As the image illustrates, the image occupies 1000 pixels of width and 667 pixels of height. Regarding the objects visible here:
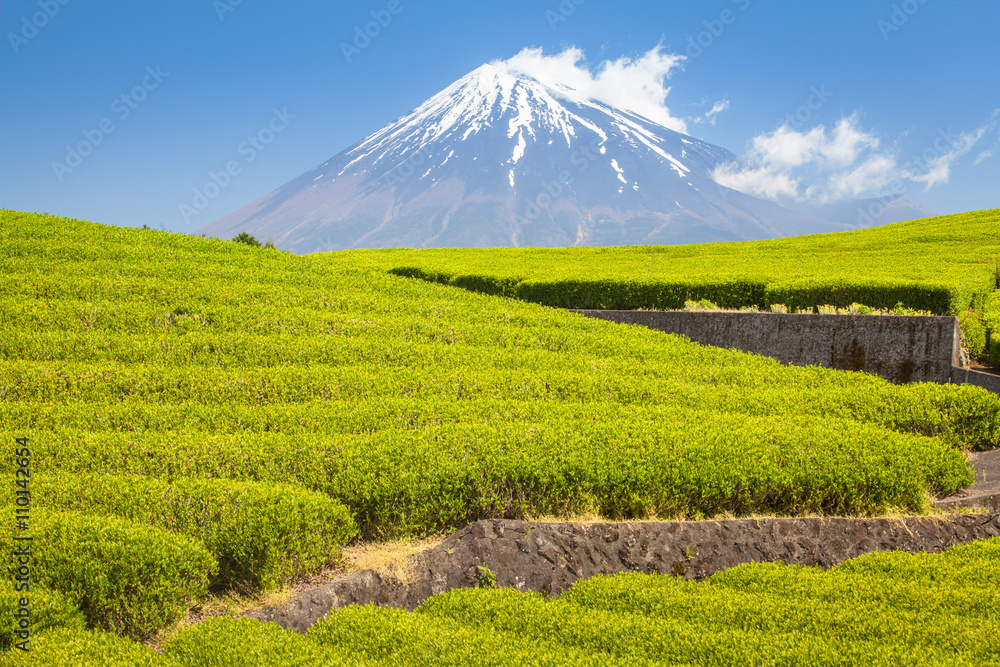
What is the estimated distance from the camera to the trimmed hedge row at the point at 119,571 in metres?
5.09

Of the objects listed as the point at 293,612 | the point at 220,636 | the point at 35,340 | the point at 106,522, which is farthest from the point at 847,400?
the point at 35,340

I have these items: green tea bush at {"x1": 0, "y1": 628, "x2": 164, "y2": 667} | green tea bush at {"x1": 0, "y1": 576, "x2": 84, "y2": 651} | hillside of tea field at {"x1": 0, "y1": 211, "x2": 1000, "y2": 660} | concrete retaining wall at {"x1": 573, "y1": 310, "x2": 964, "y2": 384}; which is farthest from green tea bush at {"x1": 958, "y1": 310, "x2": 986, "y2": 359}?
green tea bush at {"x1": 0, "y1": 576, "x2": 84, "y2": 651}

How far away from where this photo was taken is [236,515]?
230 inches

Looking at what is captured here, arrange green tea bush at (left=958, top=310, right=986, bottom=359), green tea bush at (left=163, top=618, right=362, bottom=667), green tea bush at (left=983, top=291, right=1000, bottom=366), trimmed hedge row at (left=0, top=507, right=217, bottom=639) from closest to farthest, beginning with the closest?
green tea bush at (left=163, top=618, right=362, bottom=667)
trimmed hedge row at (left=0, top=507, right=217, bottom=639)
green tea bush at (left=983, top=291, right=1000, bottom=366)
green tea bush at (left=958, top=310, right=986, bottom=359)

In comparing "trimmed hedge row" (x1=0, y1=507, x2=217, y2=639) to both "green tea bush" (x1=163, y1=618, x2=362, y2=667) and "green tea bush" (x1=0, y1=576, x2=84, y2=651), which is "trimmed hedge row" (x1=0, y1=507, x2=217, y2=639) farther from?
"green tea bush" (x1=163, y1=618, x2=362, y2=667)

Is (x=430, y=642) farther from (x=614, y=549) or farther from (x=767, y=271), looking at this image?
(x=767, y=271)

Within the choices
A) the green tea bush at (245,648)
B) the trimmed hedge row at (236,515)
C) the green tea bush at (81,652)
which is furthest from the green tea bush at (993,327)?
the green tea bush at (81,652)

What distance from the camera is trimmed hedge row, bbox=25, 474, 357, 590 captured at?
18.9 ft

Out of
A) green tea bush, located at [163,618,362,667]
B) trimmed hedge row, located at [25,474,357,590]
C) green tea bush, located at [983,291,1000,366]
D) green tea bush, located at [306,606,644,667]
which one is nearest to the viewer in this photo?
green tea bush, located at [306,606,644,667]

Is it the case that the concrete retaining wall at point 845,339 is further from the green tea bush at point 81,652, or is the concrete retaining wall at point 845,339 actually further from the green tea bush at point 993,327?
the green tea bush at point 81,652

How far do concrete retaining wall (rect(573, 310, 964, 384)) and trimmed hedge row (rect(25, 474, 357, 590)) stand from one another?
34.0 feet

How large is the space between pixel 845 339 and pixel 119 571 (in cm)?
1279

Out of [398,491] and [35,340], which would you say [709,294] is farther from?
[35,340]

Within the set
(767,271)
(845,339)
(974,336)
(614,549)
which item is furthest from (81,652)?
(767,271)
